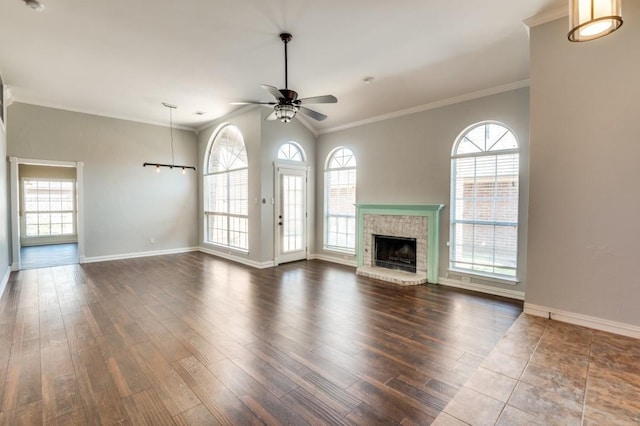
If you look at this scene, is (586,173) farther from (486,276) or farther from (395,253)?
(395,253)

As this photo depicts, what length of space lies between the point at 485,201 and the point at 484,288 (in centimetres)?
135

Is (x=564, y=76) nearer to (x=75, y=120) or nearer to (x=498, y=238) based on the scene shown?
(x=498, y=238)

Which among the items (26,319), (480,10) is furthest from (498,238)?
(26,319)

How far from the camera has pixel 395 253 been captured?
5824 mm

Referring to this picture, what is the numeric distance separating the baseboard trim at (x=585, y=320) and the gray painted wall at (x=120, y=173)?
7.80 m

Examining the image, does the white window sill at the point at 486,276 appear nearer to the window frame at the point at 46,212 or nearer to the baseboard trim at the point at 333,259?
the baseboard trim at the point at 333,259

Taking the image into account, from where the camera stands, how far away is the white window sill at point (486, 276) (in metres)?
4.35

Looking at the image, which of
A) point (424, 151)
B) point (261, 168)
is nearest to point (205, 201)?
point (261, 168)

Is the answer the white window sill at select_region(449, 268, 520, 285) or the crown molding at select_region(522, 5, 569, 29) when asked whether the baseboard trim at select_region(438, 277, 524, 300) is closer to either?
the white window sill at select_region(449, 268, 520, 285)

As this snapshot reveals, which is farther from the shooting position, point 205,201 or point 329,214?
point 205,201

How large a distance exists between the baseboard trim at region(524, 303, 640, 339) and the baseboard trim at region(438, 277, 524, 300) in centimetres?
93

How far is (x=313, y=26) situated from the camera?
134 inches

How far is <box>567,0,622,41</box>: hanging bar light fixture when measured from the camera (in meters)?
1.77

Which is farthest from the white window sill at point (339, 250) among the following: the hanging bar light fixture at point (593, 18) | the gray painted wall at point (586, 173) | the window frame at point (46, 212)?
the window frame at point (46, 212)
